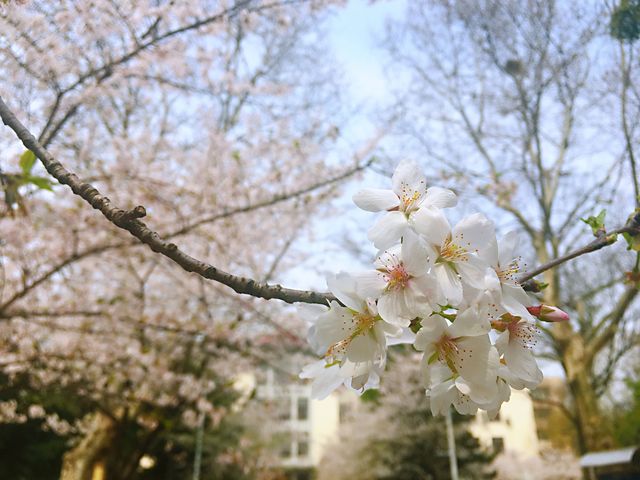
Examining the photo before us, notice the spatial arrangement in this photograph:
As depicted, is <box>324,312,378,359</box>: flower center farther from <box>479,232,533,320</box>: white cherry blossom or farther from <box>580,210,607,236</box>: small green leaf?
<box>580,210,607,236</box>: small green leaf

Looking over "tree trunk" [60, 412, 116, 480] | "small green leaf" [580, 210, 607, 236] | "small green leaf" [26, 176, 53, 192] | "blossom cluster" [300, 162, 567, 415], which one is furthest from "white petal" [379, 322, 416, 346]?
"tree trunk" [60, 412, 116, 480]

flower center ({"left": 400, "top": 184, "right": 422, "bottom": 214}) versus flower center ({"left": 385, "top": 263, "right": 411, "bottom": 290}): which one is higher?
flower center ({"left": 400, "top": 184, "right": 422, "bottom": 214})

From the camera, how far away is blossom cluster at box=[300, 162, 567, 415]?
582 mm

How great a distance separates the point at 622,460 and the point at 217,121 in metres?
5.05

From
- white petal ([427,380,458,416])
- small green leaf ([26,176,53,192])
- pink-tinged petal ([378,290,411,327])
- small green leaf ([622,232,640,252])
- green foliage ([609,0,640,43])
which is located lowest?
white petal ([427,380,458,416])

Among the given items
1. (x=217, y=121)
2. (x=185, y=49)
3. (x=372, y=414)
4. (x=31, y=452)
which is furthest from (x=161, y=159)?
(x=372, y=414)

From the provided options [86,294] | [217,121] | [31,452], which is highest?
[217,121]

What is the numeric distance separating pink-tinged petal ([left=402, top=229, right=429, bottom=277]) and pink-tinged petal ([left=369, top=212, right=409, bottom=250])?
3cm

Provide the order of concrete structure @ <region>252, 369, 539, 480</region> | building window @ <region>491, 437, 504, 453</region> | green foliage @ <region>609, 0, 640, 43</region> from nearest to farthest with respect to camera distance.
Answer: green foliage @ <region>609, 0, 640, 43</region> < concrete structure @ <region>252, 369, 539, 480</region> < building window @ <region>491, 437, 504, 453</region>

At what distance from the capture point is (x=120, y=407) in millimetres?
5113

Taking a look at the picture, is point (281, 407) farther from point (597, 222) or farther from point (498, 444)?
point (597, 222)

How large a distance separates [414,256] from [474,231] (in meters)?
0.11

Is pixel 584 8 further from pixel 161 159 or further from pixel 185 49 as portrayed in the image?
pixel 161 159

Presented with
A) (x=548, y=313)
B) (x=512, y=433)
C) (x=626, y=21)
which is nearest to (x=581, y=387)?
(x=626, y=21)
